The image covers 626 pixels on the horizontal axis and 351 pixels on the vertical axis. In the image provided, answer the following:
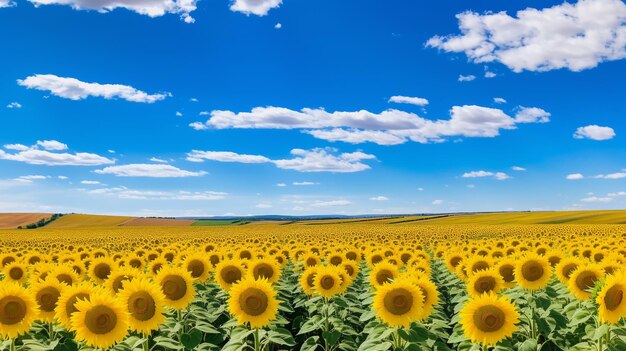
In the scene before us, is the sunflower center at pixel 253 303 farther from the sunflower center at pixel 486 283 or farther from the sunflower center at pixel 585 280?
the sunflower center at pixel 585 280

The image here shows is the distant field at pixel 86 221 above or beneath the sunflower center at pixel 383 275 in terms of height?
above

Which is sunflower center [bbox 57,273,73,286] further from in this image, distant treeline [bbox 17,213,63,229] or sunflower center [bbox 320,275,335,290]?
distant treeline [bbox 17,213,63,229]

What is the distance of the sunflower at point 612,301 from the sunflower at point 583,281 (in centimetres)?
→ 205

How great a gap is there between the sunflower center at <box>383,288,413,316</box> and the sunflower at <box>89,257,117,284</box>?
24.5 feet

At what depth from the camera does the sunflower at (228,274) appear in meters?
10.8

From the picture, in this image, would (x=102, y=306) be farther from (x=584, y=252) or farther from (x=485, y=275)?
(x=584, y=252)

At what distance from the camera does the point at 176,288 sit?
9.06 m

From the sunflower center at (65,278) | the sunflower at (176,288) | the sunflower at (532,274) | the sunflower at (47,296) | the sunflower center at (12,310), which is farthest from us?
the sunflower center at (65,278)

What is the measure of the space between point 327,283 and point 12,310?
519 centimetres

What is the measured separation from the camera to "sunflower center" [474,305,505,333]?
7227 millimetres

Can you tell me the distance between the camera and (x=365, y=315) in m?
9.05

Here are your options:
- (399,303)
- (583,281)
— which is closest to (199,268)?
(399,303)

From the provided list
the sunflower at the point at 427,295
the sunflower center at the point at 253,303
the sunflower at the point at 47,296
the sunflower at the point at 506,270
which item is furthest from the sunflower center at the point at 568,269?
the sunflower at the point at 47,296

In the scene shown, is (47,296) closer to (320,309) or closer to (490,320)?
(320,309)
